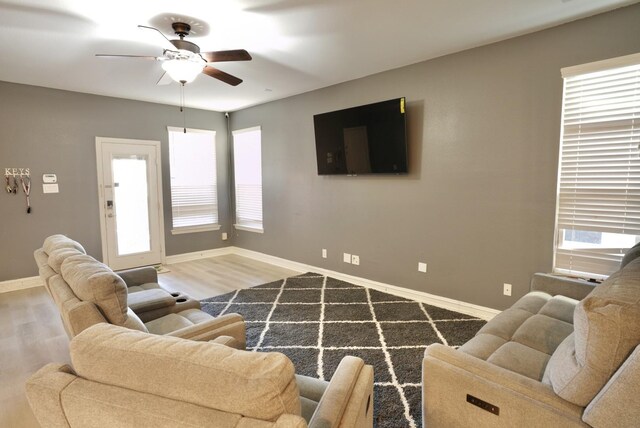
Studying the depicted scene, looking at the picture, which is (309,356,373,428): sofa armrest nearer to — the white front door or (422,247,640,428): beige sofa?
(422,247,640,428): beige sofa

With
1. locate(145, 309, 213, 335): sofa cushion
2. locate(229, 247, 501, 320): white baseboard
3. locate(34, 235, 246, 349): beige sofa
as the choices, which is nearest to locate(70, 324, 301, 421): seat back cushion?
locate(34, 235, 246, 349): beige sofa

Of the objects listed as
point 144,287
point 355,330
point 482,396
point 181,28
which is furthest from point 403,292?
point 181,28

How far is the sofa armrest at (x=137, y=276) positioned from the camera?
3.02 m

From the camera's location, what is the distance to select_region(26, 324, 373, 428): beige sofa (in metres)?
0.79

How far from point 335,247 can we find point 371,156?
1.42m

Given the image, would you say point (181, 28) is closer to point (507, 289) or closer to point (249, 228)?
point (507, 289)

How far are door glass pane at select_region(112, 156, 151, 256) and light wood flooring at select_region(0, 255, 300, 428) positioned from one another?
0.71 m

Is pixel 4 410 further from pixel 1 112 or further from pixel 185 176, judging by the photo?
pixel 185 176

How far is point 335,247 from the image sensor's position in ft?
15.6

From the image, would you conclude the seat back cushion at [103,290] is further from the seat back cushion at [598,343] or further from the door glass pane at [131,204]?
the door glass pane at [131,204]

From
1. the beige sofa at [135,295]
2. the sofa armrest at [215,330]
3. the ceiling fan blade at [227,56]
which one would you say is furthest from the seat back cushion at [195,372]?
the ceiling fan blade at [227,56]

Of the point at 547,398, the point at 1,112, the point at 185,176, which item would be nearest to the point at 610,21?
the point at 547,398

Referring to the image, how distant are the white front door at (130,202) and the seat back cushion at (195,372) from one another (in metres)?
4.91

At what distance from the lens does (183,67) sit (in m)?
2.67
